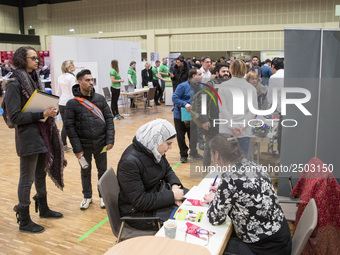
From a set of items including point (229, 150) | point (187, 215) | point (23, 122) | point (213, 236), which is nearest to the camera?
point (213, 236)

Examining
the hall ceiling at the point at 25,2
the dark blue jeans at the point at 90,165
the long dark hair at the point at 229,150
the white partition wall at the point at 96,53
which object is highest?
the hall ceiling at the point at 25,2

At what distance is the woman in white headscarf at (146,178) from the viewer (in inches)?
95.9

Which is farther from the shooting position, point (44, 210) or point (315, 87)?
point (44, 210)

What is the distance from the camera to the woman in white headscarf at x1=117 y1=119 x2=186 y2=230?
2.44m

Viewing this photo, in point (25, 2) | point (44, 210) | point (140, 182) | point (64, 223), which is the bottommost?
point (64, 223)

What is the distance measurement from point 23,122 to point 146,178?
1.36 m

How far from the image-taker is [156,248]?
5.98 feet

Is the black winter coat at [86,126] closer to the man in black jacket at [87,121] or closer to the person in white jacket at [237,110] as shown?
the man in black jacket at [87,121]

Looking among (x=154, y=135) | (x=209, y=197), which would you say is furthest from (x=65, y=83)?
(x=209, y=197)

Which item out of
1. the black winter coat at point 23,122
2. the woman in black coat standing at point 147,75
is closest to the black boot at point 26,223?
the black winter coat at point 23,122

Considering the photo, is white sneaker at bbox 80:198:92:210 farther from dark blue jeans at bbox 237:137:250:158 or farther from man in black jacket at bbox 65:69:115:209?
dark blue jeans at bbox 237:137:250:158

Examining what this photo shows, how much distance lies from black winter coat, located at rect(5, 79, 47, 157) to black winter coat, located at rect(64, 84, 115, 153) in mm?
382

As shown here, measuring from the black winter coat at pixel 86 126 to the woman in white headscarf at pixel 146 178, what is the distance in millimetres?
1196

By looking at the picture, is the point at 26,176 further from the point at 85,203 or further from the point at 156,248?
the point at 156,248
